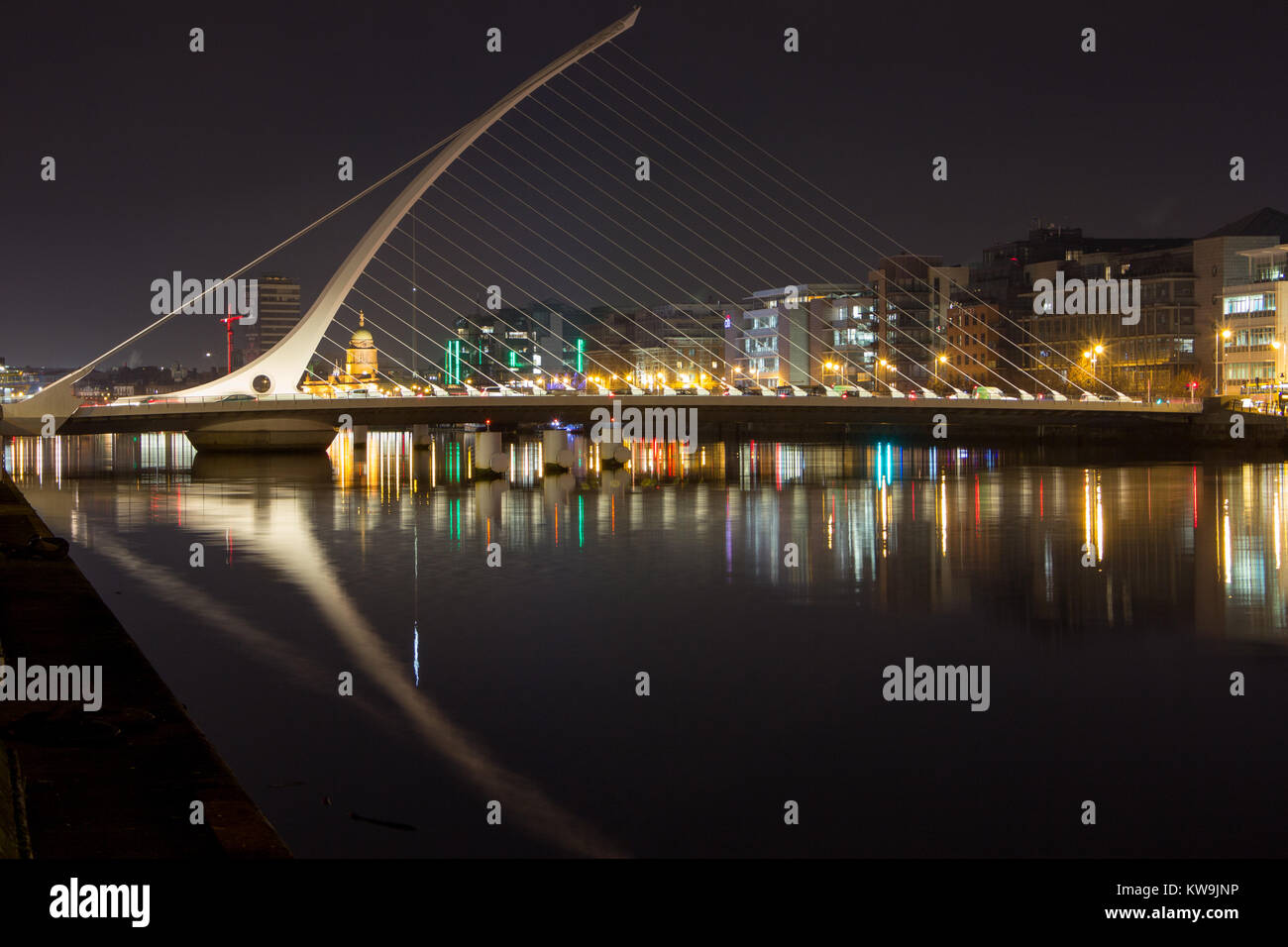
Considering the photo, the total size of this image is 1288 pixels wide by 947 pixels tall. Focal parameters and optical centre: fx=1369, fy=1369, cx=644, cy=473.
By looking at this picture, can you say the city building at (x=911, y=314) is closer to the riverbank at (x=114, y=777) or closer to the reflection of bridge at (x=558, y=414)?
the reflection of bridge at (x=558, y=414)

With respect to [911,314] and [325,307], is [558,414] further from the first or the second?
[911,314]

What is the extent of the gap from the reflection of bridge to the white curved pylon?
4.32 feet

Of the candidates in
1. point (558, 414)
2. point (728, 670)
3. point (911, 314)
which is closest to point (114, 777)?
point (728, 670)

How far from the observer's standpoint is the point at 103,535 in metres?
30.9

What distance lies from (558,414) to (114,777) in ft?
151

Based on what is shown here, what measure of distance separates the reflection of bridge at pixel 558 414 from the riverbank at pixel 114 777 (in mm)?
38813

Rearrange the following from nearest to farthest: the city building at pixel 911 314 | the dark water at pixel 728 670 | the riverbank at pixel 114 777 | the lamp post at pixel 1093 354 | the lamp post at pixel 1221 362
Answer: the riverbank at pixel 114 777, the dark water at pixel 728 670, the lamp post at pixel 1221 362, the lamp post at pixel 1093 354, the city building at pixel 911 314

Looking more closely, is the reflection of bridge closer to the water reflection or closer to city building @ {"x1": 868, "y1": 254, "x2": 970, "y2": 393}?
A: the water reflection

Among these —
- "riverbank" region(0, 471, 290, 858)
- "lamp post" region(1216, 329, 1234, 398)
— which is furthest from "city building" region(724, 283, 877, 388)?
"riverbank" region(0, 471, 290, 858)

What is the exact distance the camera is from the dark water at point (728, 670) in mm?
10055

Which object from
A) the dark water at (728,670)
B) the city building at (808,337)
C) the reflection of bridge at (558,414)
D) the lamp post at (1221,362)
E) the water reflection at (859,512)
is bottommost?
the dark water at (728,670)

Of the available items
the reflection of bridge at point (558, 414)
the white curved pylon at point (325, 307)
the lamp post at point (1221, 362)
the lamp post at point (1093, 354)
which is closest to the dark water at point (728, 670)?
the reflection of bridge at point (558, 414)

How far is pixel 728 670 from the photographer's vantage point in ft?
50.4
